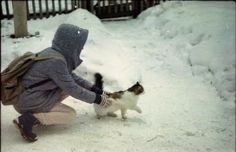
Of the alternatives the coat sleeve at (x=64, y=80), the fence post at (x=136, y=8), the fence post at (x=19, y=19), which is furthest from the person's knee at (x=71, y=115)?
the fence post at (x=136, y=8)

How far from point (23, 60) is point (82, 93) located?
59cm

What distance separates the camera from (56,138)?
378cm

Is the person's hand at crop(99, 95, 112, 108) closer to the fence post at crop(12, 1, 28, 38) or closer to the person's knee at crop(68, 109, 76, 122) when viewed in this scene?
the person's knee at crop(68, 109, 76, 122)

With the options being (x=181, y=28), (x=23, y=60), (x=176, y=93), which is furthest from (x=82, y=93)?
(x=181, y=28)

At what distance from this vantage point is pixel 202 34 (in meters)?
6.50

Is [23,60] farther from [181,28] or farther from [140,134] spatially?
[181,28]

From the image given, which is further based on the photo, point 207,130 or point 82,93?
point 207,130

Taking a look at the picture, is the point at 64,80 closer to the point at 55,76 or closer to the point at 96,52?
the point at 55,76

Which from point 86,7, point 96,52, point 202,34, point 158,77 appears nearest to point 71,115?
point 96,52

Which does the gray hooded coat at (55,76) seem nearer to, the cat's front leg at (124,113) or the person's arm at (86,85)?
the person's arm at (86,85)

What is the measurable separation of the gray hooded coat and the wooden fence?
14.0 ft

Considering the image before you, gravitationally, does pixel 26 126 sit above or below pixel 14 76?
below

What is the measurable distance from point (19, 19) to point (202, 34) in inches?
108

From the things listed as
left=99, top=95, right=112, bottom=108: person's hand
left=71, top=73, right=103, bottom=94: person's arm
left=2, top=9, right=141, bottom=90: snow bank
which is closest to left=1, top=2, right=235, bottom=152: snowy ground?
left=2, top=9, right=141, bottom=90: snow bank
